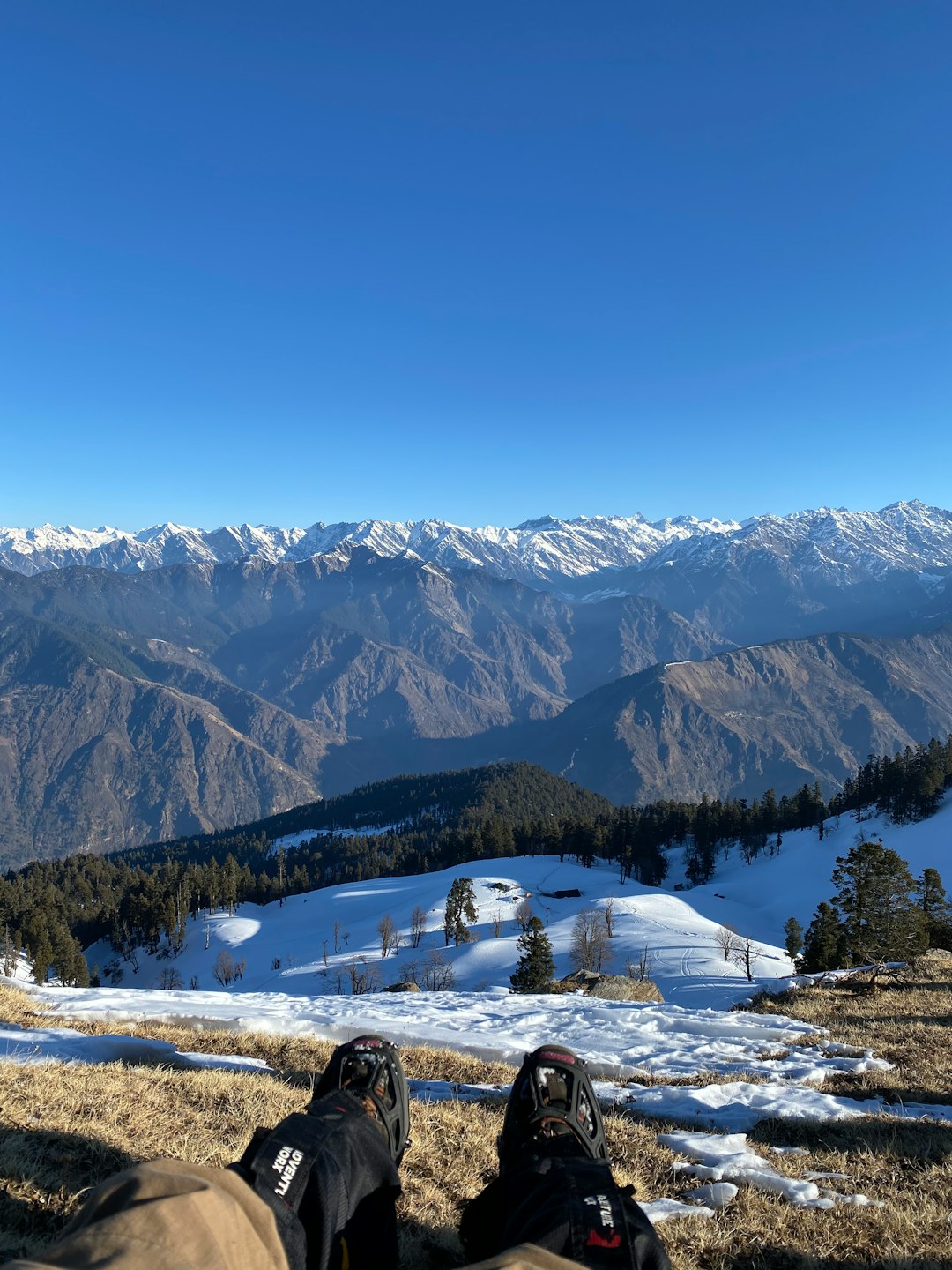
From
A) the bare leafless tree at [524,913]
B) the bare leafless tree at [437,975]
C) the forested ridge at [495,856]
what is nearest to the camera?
the bare leafless tree at [437,975]

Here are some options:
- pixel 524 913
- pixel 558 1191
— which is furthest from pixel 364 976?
pixel 558 1191

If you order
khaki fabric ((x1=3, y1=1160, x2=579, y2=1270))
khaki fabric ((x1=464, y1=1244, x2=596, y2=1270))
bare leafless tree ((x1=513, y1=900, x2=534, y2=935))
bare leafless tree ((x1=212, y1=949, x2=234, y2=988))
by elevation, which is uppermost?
khaki fabric ((x1=3, y1=1160, x2=579, y2=1270))

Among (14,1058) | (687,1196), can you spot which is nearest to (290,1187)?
(687,1196)

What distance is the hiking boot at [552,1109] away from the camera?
4230 mm

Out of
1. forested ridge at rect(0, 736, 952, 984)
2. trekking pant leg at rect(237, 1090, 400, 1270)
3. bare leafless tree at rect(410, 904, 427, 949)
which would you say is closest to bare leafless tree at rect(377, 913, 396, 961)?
bare leafless tree at rect(410, 904, 427, 949)

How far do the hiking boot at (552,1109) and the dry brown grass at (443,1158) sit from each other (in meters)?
0.70

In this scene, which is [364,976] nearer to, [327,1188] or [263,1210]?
[327,1188]

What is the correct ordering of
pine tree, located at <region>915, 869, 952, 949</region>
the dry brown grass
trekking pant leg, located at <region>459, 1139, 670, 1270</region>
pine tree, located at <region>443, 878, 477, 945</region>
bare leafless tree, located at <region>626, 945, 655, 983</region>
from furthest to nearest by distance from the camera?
pine tree, located at <region>443, 878, 477, 945</region> < bare leafless tree, located at <region>626, 945, 655, 983</region> < pine tree, located at <region>915, 869, 952, 949</region> < the dry brown grass < trekking pant leg, located at <region>459, 1139, 670, 1270</region>

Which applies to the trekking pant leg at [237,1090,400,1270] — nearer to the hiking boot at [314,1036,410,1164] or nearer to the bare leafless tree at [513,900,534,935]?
the hiking boot at [314,1036,410,1164]

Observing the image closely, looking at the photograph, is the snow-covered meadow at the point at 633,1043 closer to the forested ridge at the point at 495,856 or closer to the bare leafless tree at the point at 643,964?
the bare leafless tree at the point at 643,964

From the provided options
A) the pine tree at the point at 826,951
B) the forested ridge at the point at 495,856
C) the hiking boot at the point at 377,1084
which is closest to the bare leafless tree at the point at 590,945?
the pine tree at the point at 826,951

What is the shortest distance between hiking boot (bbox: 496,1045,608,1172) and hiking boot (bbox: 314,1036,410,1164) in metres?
0.70

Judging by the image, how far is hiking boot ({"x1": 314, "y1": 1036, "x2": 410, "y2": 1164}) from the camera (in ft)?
14.8

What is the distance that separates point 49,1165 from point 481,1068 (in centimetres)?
651
